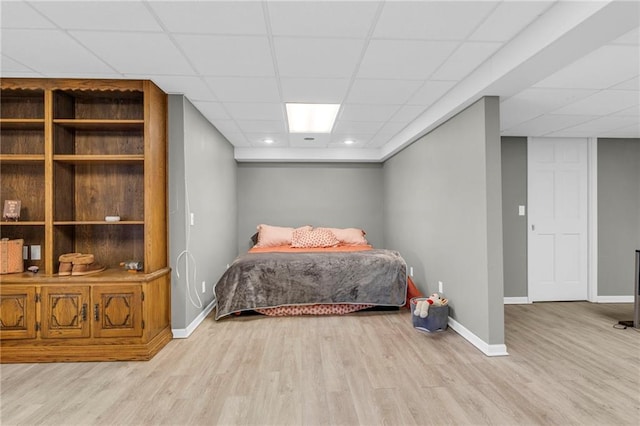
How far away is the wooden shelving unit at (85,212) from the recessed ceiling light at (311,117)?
137 centimetres

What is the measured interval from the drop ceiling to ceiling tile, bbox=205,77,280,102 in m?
0.02

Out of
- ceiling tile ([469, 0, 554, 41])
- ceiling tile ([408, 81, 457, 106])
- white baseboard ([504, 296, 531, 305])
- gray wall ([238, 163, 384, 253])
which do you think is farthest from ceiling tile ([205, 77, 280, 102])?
white baseboard ([504, 296, 531, 305])

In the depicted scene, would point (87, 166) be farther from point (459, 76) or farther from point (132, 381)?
point (459, 76)

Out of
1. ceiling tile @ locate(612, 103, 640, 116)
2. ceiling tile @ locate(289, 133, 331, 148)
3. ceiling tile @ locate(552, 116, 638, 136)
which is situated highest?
ceiling tile @ locate(289, 133, 331, 148)

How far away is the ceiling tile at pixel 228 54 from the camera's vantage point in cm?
207

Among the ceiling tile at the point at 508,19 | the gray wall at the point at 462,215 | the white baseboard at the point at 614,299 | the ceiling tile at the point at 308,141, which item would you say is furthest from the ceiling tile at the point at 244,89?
the white baseboard at the point at 614,299

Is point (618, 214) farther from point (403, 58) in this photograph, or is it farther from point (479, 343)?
point (403, 58)

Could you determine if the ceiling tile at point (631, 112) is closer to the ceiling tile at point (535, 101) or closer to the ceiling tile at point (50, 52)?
the ceiling tile at point (535, 101)

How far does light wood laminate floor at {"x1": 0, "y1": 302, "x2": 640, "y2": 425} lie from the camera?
189 centimetres

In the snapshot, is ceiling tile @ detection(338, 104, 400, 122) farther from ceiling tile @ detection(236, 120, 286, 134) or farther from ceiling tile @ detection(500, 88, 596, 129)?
ceiling tile @ detection(500, 88, 596, 129)

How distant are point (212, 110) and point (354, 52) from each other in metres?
1.87

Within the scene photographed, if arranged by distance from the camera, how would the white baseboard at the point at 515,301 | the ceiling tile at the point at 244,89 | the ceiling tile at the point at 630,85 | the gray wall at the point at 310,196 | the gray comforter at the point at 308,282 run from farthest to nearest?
the gray wall at the point at 310,196
the white baseboard at the point at 515,301
the gray comforter at the point at 308,282
the ceiling tile at the point at 244,89
the ceiling tile at the point at 630,85

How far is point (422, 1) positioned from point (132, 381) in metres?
3.07

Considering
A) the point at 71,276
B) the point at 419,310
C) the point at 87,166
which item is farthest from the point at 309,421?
the point at 87,166
